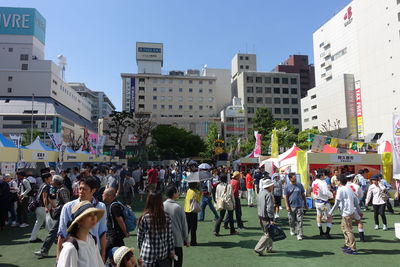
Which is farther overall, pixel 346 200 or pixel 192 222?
pixel 192 222

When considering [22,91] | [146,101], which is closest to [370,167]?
[146,101]

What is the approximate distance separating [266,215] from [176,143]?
43982 mm

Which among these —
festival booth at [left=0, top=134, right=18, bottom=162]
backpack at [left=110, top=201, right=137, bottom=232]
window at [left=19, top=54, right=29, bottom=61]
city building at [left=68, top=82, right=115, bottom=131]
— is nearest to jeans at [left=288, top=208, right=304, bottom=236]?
backpack at [left=110, top=201, right=137, bottom=232]

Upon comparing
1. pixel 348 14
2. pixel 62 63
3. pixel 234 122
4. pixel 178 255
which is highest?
pixel 348 14

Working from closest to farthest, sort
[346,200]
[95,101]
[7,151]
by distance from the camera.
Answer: [346,200] → [7,151] → [95,101]

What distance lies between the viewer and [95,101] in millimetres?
114625

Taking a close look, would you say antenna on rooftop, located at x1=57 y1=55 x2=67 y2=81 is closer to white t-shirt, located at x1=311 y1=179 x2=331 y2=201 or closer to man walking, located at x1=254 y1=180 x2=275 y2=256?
white t-shirt, located at x1=311 y1=179 x2=331 y2=201

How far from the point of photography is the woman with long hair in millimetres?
3436

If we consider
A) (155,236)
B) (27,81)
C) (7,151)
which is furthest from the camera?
(27,81)

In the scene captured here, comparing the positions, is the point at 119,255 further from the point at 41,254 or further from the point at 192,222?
the point at 41,254

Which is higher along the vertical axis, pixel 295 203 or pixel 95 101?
pixel 95 101

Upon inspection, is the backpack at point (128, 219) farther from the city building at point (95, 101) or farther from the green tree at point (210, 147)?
the city building at point (95, 101)

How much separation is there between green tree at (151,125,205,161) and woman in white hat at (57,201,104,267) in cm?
4745

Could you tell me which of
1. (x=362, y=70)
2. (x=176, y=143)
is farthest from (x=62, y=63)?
(x=362, y=70)
